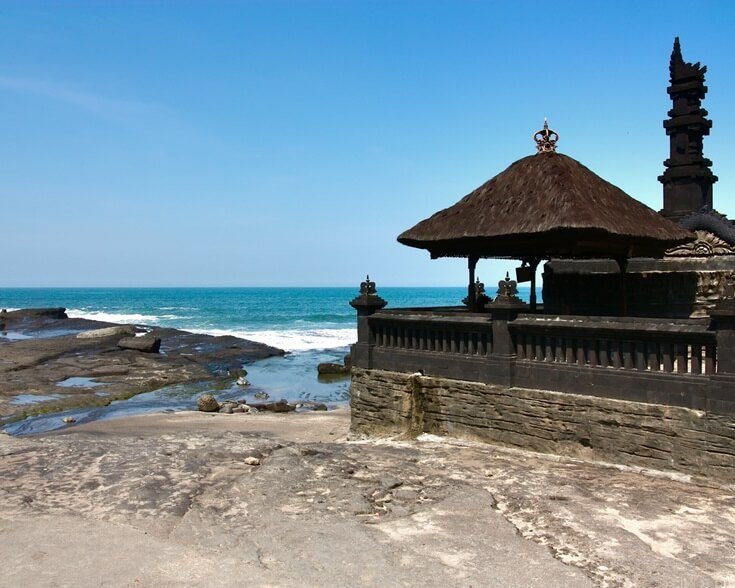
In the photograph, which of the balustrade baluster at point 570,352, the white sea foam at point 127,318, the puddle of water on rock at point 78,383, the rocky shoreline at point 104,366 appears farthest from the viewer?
the white sea foam at point 127,318

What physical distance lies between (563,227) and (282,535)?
6.29 m

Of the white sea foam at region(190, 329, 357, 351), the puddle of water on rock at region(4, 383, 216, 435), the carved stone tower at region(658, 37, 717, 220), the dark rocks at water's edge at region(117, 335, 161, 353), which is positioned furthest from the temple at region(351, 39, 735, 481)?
the white sea foam at region(190, 329, 357, 351)

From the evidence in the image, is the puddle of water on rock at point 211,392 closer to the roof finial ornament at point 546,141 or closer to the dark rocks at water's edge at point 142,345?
the dark rocks at water's edge at point 142,345

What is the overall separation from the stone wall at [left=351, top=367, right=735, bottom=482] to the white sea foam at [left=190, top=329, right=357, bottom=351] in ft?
106

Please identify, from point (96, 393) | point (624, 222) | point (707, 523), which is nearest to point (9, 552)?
point (707, 523)

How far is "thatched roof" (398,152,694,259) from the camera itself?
10461 mm

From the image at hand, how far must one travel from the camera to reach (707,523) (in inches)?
276

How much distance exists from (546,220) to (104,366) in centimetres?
2571

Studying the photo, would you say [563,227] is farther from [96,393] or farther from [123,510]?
[96,393]

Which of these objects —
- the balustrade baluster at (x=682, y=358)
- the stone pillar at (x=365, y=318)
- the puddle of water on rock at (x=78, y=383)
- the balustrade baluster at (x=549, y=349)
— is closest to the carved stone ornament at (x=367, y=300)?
the stone pillar at (x=365, y=318)

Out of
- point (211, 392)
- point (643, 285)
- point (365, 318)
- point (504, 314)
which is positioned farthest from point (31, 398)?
point (643, 285)

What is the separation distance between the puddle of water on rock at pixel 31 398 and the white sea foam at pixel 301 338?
2162 cm

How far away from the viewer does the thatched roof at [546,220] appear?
34.3 ft

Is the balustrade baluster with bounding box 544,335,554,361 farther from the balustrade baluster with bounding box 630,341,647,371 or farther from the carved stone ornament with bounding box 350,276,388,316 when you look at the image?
the carved stone ornament with bounding box 350,276,388,316
